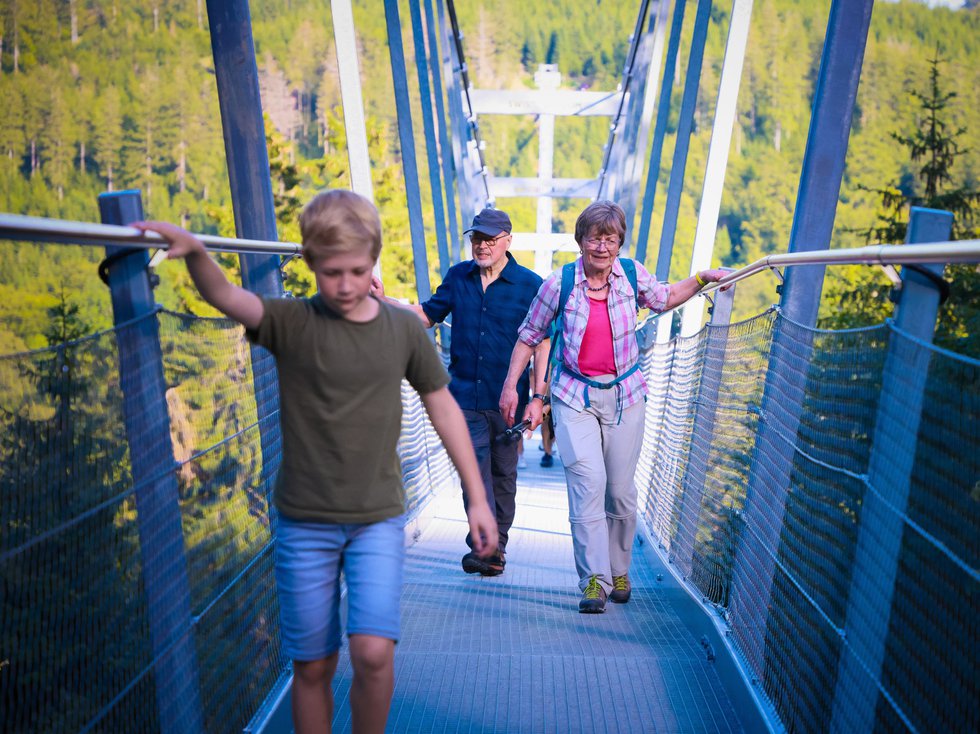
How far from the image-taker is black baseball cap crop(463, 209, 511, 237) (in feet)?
13.6

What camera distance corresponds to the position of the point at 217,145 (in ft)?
180

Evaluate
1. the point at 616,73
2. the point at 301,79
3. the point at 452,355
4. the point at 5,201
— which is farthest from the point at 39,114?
Answer: the point at 452,355

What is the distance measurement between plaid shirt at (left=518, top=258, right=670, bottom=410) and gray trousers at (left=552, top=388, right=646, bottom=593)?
4 centimetres

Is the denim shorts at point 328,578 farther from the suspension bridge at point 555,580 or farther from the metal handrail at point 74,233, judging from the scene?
the metal handrail at point 74,233

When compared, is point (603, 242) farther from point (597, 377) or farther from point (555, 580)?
point (555, 580)

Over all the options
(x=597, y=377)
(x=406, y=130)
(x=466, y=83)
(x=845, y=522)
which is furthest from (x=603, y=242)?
(x=466, y=83)

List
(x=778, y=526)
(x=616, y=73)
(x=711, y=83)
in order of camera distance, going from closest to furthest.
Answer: (x=778, y=526) < (x=711, y=83) < (x=616, y=73)

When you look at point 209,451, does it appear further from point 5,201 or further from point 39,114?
point 39,114

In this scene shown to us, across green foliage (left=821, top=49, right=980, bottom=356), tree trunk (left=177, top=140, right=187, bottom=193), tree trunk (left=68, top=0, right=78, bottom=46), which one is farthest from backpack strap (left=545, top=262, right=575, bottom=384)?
tree trunk (left=68, top=0, right=78, bottom=46)

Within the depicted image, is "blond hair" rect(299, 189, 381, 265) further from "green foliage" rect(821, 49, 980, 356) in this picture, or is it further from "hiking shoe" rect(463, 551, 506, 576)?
"green foliage" rect(821, 49, 980, 356)

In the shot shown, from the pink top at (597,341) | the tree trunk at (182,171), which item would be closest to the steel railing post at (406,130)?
the pink top at (597,341)

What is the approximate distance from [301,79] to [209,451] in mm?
64174

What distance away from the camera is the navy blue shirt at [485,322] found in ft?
14.1

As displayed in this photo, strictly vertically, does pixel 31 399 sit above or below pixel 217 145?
above
